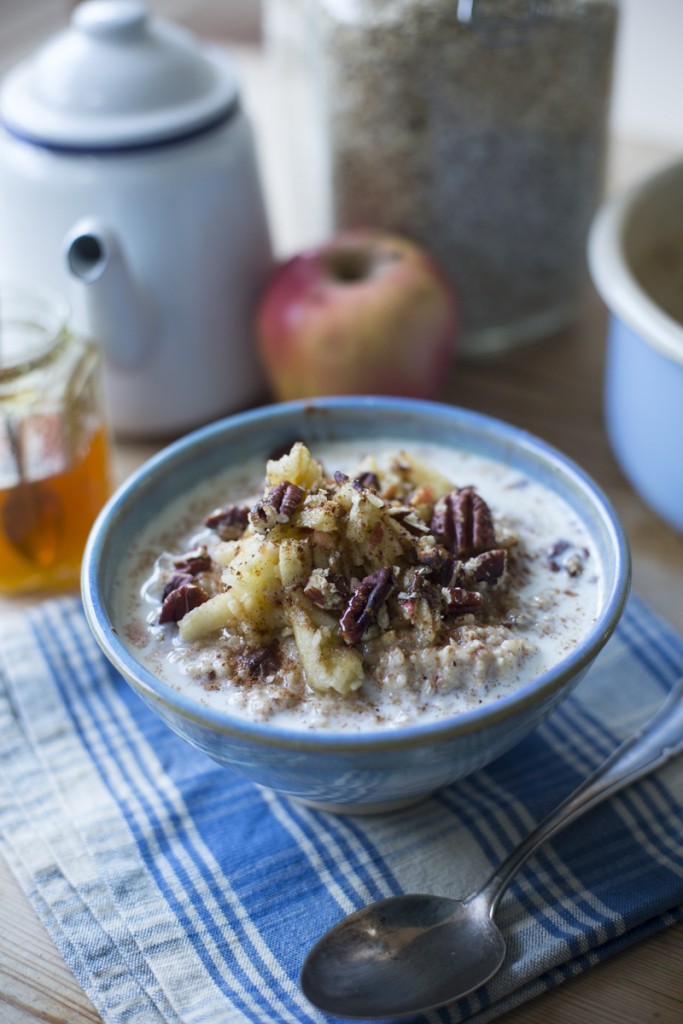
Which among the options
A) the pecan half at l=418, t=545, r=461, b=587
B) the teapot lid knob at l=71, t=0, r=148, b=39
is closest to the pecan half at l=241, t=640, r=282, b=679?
the pecan half at l=418, t=545, r=461, b=587

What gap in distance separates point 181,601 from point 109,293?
47 centimetres

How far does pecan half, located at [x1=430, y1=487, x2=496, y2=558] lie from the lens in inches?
32.2

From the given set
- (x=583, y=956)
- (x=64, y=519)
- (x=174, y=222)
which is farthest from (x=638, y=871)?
(x=174, y=222)

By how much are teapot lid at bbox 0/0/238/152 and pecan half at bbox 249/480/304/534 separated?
0.53 meters

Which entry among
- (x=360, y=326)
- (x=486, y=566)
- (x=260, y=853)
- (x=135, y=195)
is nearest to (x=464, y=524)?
(x=486, y=566)

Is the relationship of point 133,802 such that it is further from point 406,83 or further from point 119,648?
point 406,83

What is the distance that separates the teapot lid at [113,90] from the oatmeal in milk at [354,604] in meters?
0.49

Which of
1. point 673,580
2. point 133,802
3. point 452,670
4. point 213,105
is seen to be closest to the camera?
point 452,670

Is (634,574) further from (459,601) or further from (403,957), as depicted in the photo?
(403,957)

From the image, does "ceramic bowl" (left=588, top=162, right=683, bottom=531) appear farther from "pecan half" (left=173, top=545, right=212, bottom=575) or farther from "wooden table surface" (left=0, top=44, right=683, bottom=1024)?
"pecan half" (left=173, top=545, right=212, bottom=575)

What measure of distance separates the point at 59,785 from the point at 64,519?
0.29 metres

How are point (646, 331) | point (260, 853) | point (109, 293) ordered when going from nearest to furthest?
point (260, 853)
point (646, 331)
point (109, 293)

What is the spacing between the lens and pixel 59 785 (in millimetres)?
899

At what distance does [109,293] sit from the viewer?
115 cm
